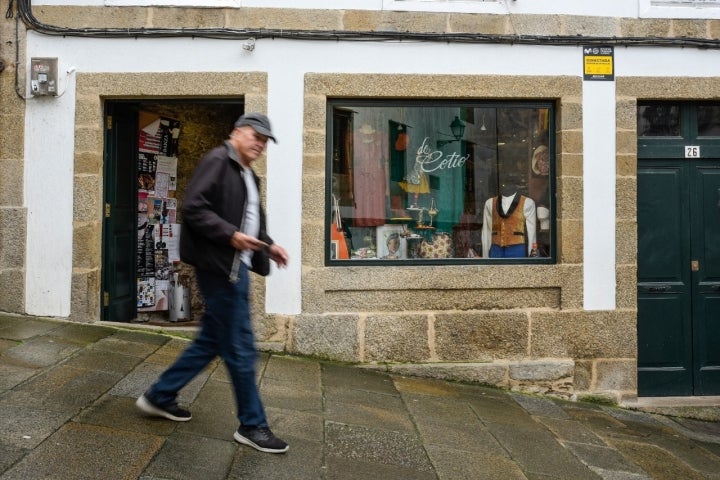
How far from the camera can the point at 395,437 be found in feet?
13.9

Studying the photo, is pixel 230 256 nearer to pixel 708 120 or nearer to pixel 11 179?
pixel 11 179

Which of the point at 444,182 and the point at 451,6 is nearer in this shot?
the point at 451,6

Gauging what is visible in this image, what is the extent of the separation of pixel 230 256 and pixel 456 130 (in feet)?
11.6

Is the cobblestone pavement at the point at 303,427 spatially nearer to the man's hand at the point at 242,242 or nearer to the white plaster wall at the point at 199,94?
the white plaster wall at the point at 199,94

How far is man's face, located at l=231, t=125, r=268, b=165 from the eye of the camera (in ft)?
11.9

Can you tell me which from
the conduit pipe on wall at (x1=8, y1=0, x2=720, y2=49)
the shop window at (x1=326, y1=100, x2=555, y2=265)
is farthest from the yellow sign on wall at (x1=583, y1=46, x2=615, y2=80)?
the shop window at (x1=326, y1=100, x2=555, y2=265)

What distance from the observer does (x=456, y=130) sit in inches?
251

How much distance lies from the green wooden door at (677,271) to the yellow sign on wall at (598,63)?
39.1 inches

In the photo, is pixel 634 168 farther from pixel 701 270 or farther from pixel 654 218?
pixel 701 270

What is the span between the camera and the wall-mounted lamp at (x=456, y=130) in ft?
20.9

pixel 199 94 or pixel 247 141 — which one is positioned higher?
pixel 199 94

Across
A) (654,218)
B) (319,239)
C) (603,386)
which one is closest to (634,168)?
(654,218)

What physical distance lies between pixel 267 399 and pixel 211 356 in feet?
3.71

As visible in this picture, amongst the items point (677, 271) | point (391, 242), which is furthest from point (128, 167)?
point (677, 271)
